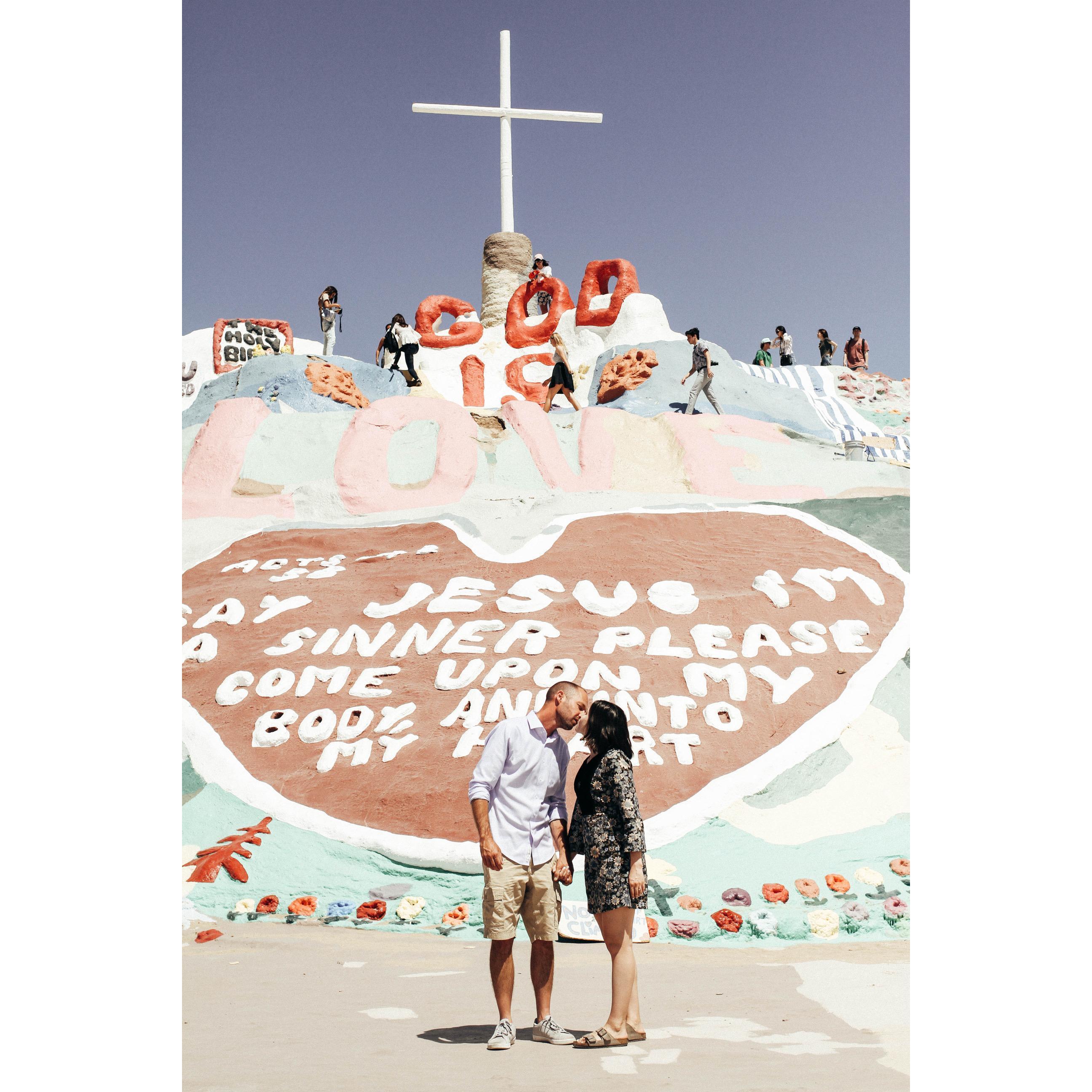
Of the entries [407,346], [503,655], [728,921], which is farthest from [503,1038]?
[407,346]

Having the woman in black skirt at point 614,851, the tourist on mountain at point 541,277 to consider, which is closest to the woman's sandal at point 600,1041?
the woman in black skirt at point 614,851

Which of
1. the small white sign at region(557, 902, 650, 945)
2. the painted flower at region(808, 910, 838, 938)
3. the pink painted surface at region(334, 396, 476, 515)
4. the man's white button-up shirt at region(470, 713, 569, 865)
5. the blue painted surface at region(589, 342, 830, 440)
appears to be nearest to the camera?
the man's white button-up shirt at region(470, 713, 569, 865)

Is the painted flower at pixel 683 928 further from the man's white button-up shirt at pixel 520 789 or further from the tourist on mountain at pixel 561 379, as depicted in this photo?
the tourist on mountain at pixel 561 379

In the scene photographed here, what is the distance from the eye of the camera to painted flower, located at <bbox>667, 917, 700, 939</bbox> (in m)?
5.46

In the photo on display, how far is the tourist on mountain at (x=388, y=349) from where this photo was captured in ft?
52.5

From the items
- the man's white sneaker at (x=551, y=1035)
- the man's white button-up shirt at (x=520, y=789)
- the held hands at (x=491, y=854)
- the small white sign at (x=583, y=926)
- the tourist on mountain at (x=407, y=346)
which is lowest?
the small white sign at (x=583, y=926)

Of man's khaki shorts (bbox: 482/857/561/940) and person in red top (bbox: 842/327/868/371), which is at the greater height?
person in red top (bbox: 842/327/868/371)

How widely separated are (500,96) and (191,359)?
10.2 metres

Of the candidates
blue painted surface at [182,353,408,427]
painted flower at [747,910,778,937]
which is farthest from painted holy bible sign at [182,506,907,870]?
blue painted surface at [182,353,408,427]

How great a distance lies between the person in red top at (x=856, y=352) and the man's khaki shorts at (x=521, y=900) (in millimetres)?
17902

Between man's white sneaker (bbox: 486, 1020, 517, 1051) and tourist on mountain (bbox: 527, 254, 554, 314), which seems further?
tourist on mountain (bbox: 527, 254, 554, 314)

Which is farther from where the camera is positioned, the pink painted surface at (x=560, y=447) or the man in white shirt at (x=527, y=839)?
the pink painted surface at (x=560, y=447)

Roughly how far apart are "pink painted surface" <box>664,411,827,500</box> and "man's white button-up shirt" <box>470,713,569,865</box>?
635 cm

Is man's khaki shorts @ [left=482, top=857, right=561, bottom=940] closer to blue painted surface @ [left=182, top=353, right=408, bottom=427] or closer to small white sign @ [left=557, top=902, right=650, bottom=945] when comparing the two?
small white sign @ [left=557, top=902, right=650, bottom=945]
